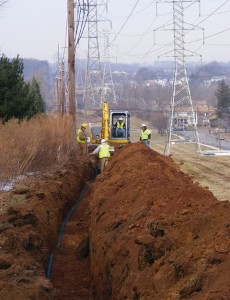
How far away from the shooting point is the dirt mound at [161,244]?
5297 millimetres

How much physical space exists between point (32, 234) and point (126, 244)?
2.74m

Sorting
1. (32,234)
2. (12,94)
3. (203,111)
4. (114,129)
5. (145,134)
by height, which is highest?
(12,94)

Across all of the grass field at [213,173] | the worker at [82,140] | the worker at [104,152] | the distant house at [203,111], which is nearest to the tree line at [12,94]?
the worker at [82,140]

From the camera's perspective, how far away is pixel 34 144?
20.9 m

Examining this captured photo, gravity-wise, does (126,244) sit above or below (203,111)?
above

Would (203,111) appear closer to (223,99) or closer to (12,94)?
(223,99)

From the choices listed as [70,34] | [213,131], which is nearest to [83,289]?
[70,34]

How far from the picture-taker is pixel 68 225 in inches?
585

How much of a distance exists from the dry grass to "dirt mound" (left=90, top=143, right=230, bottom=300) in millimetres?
7025

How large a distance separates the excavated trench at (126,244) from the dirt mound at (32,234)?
0.02m

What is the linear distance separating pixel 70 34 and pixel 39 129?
6.47m

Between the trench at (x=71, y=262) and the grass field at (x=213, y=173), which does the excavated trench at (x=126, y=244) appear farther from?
the grass field at (x=213, y=173)

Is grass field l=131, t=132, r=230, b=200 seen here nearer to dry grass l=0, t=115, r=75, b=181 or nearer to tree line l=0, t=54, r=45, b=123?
dry grass l=0, t=115, r=75, b=181

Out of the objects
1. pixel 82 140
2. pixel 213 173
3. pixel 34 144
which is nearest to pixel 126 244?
pixel 34 144
